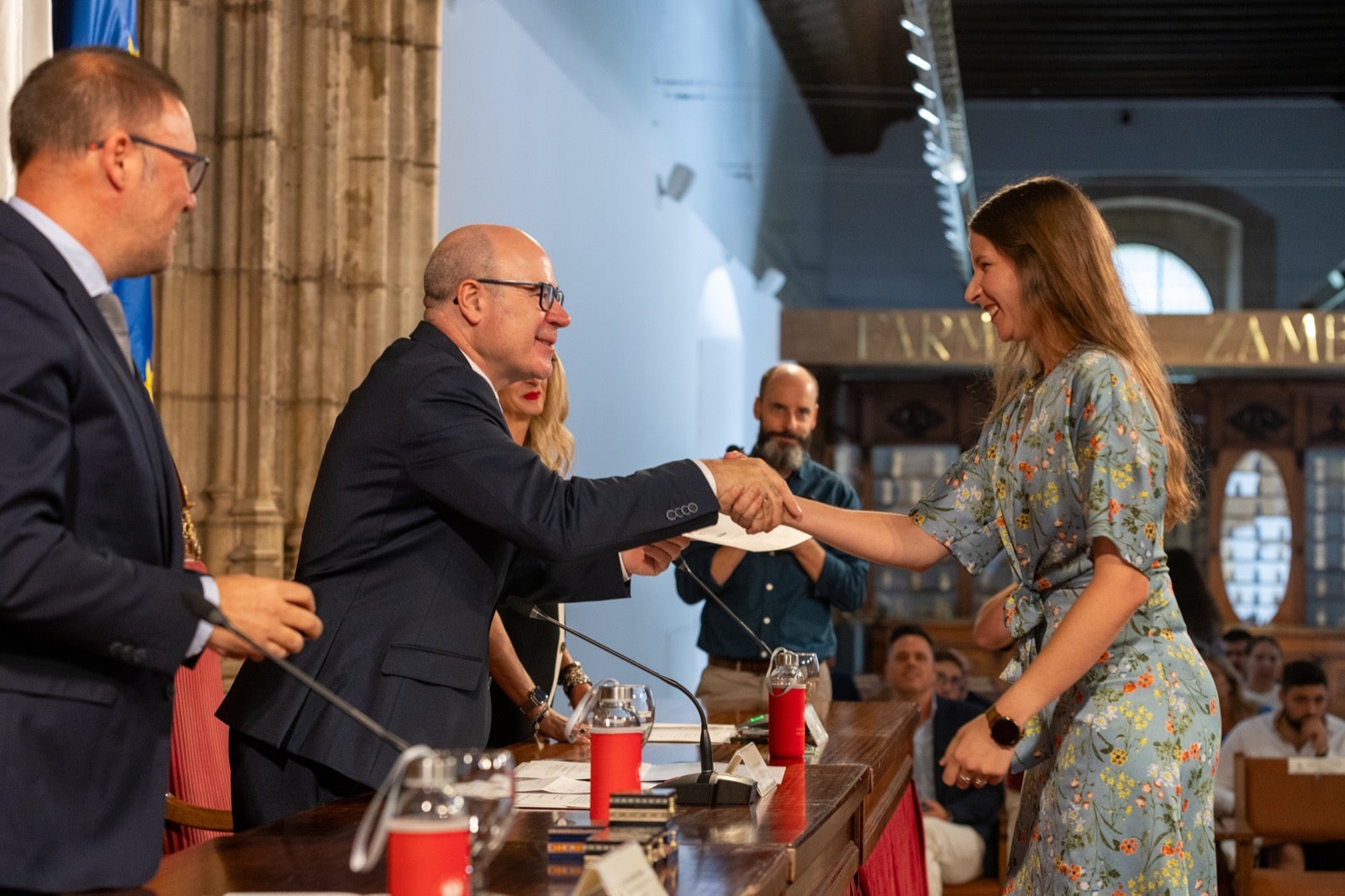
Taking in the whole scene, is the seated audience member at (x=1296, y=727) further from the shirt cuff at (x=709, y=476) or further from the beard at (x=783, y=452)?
the shirt cuff at (x=709, y=476)

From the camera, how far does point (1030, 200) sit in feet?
7.00

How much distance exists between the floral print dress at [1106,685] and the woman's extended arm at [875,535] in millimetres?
360

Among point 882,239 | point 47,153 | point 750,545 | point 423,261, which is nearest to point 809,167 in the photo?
point 882,239

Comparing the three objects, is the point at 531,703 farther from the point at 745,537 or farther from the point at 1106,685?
the point at 1106,685

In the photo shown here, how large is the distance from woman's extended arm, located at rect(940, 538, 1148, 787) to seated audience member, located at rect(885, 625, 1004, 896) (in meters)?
2.31

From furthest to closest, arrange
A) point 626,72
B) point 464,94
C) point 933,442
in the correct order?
point 933,442
point 626,72
point 464,94

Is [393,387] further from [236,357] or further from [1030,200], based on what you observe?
[236,357]

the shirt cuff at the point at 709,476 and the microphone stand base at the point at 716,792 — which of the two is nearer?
the microphone stand base at the point at 716,792

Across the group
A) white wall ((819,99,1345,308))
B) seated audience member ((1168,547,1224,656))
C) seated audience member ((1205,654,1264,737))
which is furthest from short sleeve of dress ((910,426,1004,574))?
white wall ((819,99,1345,308))

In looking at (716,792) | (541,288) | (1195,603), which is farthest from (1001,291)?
(1195,603)

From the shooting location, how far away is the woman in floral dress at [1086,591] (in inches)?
75.3

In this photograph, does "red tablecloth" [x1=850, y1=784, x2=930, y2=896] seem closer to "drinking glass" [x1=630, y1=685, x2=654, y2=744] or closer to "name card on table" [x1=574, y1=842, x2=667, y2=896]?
"drinking glass" [x1=630, y1=685, x2=654, y2=744]

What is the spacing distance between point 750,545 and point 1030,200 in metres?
1.06

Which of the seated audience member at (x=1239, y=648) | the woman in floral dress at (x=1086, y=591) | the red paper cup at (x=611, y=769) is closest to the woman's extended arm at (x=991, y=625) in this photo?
the woman in floral dress at (x=1086, y=591)
